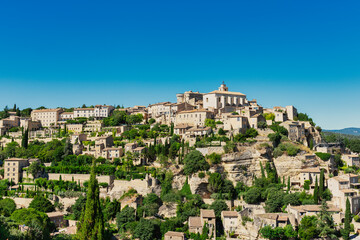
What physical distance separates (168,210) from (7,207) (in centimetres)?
2085

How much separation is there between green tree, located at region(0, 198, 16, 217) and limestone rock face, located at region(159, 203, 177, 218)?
63.3 ft

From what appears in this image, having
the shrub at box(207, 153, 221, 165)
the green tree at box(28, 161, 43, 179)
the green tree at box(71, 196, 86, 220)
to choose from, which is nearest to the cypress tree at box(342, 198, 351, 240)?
the shrub at box(207, 153, 221, 165)

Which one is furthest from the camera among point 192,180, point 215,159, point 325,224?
point 215,159

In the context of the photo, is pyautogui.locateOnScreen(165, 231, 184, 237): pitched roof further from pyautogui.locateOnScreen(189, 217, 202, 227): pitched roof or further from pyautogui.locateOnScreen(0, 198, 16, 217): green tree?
pyautogui.locateOnScreen(0, 198, 16, 217): green tree

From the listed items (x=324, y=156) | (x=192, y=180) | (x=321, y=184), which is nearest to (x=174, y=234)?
(x=192, y=180)

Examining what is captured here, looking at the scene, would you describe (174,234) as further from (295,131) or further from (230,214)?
(295,131)

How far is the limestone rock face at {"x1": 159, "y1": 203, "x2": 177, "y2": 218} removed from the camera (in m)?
47.8

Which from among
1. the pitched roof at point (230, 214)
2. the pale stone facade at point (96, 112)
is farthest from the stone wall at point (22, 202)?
the pale stone facade at point (96, 112)

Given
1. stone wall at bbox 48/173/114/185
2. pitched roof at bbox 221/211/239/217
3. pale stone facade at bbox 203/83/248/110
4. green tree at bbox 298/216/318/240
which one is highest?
pale stone facade at bbox 203/83/248/110

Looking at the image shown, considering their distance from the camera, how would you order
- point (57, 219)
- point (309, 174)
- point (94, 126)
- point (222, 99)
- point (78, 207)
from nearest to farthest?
1. point (57, 219)
2. point (78, 207)
3. point (309, 174)
4. point (222, 99)
5. point (94, 126)

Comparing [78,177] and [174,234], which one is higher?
[78,177]

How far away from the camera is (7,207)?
47.5 metres

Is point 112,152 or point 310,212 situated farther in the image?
point 112,152

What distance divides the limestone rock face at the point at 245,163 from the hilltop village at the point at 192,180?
0.15 m
